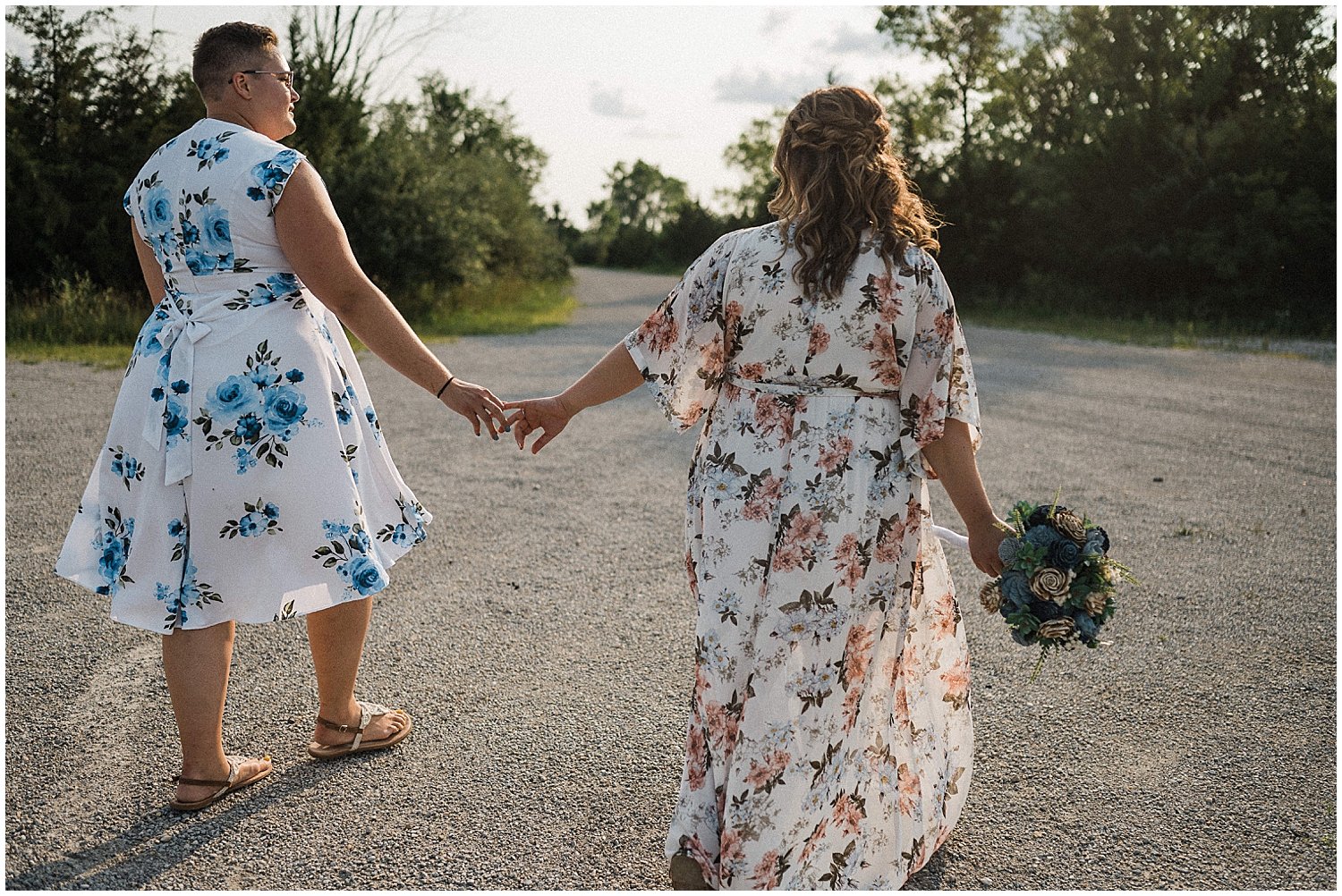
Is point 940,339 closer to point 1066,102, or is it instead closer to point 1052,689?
point 1052,689

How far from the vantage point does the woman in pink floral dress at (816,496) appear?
2410 millimetres

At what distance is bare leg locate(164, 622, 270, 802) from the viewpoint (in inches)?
113

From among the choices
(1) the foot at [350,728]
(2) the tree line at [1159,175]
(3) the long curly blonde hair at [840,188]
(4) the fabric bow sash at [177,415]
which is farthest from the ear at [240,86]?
(2) the tree line at [1159,175]

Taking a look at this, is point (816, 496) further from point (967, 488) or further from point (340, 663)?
point (340, 663)

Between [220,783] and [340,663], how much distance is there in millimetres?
455

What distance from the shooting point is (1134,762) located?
10.6 feet

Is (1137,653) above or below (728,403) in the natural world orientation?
below

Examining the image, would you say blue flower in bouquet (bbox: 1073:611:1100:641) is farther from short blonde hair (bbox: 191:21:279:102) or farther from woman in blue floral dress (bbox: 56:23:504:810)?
short blonde hair (bbox: 191:21:279:102)

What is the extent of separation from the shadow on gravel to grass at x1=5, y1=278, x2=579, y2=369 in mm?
9890

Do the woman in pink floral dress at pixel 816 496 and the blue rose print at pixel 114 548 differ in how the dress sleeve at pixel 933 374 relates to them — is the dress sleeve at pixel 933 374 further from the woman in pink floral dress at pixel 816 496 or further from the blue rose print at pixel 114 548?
the blue rose print at pixel 114 548

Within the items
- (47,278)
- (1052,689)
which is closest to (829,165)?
(1052,689)

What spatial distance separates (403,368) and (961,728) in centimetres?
186

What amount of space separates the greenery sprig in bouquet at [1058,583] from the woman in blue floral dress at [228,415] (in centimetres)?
171

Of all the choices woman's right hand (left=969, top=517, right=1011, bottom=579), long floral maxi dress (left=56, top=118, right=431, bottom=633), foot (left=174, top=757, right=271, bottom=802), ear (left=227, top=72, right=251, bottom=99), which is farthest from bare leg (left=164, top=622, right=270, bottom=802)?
woman's right hand (left=969, top=517, right=1011, bottom=579)
